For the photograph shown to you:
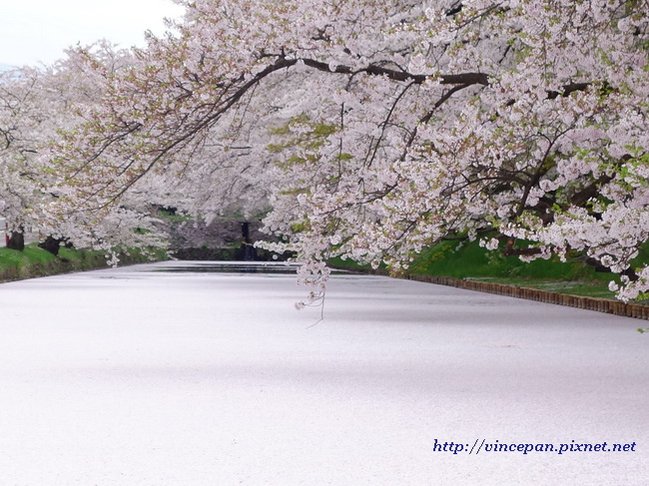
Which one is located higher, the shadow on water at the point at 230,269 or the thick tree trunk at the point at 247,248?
the thick tree trunk at the point at 247,248

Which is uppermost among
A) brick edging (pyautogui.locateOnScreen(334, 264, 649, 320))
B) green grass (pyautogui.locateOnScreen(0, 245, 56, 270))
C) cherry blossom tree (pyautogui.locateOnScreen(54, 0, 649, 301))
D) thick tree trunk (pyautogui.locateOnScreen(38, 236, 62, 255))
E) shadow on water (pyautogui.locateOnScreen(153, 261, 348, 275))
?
cherry blossom tree (pyautogui.locateOnScreen(54, 0, 649, 301))

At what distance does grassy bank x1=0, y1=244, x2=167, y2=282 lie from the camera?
37562 millimetres

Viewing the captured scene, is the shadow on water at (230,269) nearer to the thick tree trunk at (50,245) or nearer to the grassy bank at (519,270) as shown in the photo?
the thick tree trunk at (50,245)

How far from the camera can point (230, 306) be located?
21984mm

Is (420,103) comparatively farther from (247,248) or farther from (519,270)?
(247,248)

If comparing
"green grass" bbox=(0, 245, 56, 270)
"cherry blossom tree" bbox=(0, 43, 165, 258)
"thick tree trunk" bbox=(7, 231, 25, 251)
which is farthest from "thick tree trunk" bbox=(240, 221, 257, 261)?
"thick tree trunk" bbox=(7, 231, 25, 251)

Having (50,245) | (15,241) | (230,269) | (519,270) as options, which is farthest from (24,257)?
(519,270)

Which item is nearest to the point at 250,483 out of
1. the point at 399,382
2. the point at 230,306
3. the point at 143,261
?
the point at 399,382

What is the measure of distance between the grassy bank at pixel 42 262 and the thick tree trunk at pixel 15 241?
28 centimetres

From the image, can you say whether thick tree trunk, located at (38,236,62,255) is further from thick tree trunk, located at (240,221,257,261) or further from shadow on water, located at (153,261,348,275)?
thick tree trunk, located at (240,221,257,261)

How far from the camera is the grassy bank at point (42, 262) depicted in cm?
3756

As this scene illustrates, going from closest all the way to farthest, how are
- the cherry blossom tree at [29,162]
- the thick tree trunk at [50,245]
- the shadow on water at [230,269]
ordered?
1. the cherry blossom tree at [29,162]
2. the thick tree trunk at [50,245]
3. the shadow on water at [230,269]

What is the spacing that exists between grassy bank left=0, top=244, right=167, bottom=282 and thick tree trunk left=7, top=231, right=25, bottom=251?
0.93ft

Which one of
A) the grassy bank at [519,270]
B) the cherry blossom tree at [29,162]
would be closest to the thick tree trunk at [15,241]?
the cherry blossom tree at [29,162]
